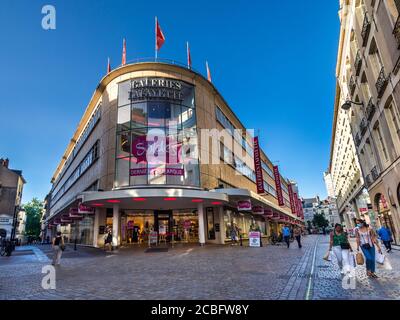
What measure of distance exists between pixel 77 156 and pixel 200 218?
24869 millimetres

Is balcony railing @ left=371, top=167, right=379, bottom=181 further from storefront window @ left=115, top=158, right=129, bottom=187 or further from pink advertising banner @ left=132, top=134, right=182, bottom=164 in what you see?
storefront window @ left=115, top=158, right=129, bottom=187

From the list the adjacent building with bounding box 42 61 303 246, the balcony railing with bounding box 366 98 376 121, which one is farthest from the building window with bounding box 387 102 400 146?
the adjacent building with bounding box 42 61 303 246

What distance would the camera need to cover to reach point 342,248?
770 centimetres

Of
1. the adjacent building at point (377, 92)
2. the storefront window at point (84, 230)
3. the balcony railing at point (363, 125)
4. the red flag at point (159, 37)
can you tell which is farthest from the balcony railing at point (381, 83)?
the storefront window at point (84, 230)

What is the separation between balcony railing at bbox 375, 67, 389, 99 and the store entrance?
18.9 meters

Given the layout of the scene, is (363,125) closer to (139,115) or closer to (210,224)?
(210,224)

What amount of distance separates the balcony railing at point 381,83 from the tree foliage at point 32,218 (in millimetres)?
100358

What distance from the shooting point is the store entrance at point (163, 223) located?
24.0 m

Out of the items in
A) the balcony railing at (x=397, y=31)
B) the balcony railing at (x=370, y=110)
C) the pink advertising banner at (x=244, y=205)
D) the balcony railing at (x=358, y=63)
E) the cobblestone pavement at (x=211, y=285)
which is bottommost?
the cobblestone pavement at (x=211, y=285)

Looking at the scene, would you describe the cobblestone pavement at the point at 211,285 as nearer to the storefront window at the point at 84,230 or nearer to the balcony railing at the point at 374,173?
the balcony railing at the point at 374,173

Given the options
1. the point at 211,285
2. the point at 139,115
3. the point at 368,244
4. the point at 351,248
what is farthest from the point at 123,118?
the point at 368,244
